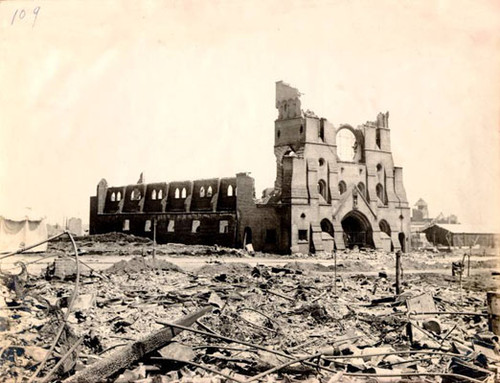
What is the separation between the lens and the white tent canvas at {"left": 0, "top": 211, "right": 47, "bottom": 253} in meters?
20.8

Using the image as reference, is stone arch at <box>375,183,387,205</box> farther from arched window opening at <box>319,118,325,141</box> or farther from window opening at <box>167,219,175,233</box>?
window opening at <box>167,219,175,233</box>

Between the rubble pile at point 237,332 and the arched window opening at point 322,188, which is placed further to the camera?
the arched window opening at point 322,188

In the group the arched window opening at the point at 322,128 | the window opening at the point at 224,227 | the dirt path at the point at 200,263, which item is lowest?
the dirt path at the point at 200,263

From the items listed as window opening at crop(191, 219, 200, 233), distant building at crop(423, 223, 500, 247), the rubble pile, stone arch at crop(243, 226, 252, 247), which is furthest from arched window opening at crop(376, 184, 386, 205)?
the rubble pile

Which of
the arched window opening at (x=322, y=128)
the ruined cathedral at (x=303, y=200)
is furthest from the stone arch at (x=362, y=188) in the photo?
the arched window opening at (x=322, y=128)

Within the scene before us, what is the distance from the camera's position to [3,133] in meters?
10.7

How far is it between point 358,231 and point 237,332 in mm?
27004

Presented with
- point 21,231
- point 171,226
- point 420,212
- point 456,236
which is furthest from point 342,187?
point 420,212

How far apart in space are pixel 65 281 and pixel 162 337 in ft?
32.6

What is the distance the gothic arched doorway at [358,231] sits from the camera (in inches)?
1315

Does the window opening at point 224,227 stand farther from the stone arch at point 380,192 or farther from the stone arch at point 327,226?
the stone arch at point 380,192

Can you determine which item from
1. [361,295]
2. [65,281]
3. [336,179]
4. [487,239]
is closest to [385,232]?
[336,179]

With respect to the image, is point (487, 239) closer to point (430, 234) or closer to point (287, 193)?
point (430, 234)

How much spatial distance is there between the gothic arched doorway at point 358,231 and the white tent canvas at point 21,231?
2124 cm
